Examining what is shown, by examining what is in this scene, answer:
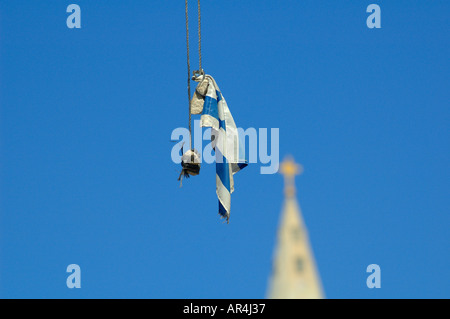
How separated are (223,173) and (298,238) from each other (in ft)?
142

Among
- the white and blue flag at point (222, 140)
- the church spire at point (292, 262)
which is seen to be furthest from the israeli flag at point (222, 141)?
the church spire at point (292, 262)

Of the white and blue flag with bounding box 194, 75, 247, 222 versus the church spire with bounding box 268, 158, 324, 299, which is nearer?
the white and blue flag with bounding box 194, 75, 247, 222

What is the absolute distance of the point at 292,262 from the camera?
83.9m

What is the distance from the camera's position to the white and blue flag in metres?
39.4

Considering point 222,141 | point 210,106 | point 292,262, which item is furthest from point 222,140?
point 292,262

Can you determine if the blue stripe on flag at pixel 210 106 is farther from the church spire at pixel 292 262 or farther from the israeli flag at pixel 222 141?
the church spire at pixel 292 262

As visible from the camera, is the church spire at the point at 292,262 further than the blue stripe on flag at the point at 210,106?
Yes

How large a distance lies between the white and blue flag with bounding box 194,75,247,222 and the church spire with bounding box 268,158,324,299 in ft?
129

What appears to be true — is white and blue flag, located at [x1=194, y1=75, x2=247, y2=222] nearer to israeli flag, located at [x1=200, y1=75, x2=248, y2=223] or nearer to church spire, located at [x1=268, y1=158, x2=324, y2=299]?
israeli flag, located at [x1=200, y1=75, x2=248, y2=223]

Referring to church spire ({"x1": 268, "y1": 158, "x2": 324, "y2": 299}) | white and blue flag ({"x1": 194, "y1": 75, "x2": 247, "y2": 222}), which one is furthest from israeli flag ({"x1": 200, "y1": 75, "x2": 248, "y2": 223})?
church spire ({"x1": 268, "y1": 158, "x2": 324, "y2": 299})

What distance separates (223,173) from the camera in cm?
3959

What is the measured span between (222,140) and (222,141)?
0.03 meters

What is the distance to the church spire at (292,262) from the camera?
80938mm
